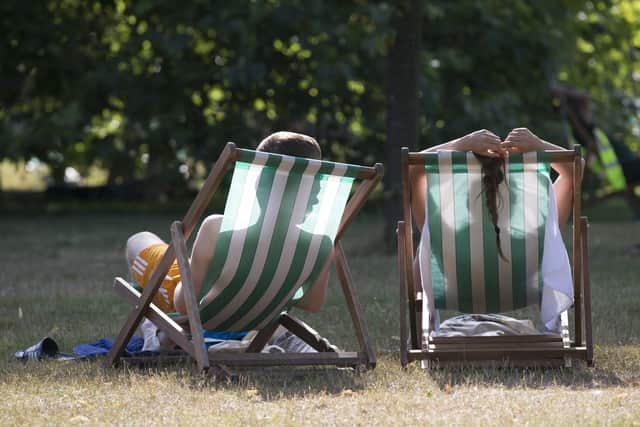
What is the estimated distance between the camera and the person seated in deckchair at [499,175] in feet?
13.6

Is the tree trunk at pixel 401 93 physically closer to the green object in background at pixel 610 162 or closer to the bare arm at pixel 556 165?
the green object in background at pixel 610 162

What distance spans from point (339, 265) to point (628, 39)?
11.9 metres

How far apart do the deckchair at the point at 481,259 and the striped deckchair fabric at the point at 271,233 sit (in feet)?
1.02

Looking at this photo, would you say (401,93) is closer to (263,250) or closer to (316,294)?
(316,294)

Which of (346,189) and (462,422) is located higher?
(346,189)

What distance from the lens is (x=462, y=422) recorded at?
3.27m

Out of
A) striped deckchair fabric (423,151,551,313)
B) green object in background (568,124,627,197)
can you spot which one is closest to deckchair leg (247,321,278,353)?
striped deckchair fabric (423,151,551,313)

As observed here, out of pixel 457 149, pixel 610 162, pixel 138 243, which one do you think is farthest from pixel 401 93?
pixel 457 149

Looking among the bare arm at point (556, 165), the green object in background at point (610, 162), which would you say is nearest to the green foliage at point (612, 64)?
the green object in background at point (610, 162)

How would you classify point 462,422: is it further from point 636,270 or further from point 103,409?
point 636,270

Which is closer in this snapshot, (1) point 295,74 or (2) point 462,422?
(2) point 462,422

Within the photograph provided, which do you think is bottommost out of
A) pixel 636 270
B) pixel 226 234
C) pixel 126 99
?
pixel 636 270

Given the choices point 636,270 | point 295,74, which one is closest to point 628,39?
point 295,74

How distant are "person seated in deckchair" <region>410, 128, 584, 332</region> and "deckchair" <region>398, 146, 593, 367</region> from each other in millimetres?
28
